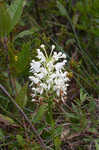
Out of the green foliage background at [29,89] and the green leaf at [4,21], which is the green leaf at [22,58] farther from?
the green leaf at [4,21]

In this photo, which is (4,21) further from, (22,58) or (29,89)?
(29,89)

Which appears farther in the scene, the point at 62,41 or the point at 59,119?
the point at 62,41

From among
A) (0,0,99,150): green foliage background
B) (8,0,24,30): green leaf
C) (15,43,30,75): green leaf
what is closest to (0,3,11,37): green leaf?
(0,0,99,150): green foliage background

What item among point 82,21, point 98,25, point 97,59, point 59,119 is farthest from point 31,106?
point 82,21

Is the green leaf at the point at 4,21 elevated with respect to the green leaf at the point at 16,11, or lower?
lower

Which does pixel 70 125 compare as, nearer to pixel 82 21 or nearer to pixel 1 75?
pixel 1 75

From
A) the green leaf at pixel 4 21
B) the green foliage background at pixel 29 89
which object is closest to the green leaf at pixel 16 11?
the green foliage background at pixel 29 89

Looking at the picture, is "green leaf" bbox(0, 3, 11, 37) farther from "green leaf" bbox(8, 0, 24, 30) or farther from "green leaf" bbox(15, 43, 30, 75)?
"green leaf" bbox(15, 43, 30, 75)

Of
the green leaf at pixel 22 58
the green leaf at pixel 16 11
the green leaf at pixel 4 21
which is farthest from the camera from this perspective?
the green leaf at pixel 22 58
